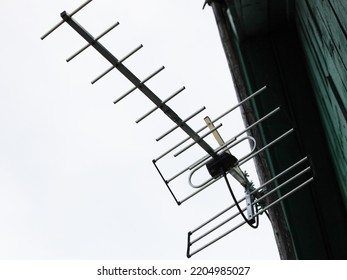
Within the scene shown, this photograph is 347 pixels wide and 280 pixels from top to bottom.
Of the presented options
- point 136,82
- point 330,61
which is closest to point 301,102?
point 330,61

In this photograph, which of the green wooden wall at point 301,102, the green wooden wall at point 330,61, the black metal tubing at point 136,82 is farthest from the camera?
the green wooden wall at point 301,102

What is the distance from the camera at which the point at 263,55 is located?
7.00 m

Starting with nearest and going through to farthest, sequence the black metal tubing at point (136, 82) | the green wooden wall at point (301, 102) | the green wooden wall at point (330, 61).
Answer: the green wooden wall at point (330, 61) → the black metal tubing at point (136, 82) → the green wooden wall at point (301, 102)

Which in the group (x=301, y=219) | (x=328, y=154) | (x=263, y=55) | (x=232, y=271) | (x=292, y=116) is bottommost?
(x=232, y=271)

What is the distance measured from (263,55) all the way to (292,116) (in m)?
0.72

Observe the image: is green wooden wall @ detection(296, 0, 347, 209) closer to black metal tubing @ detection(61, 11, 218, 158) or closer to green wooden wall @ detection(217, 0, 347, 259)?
green wooden wall @ detection(217, 0, 347, 259)

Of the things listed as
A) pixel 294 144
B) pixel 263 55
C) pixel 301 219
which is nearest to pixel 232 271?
pixel 301 219

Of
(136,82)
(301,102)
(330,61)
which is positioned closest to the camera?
(330,61)

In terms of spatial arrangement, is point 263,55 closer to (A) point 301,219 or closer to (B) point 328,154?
(B) point 328,154

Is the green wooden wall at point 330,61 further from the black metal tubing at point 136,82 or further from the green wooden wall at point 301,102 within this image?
the black metal tubing at point 136,82

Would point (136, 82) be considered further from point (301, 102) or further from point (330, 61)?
point (301, 102)

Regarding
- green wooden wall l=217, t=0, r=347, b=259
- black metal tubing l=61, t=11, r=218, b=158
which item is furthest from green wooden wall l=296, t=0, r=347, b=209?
black metal tubing l=61, t=11, r=218, b=158

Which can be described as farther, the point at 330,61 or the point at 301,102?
the point at 301,102

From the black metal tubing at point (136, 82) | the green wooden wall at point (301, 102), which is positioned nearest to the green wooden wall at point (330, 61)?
the green wooden wall at point (301, 102)
